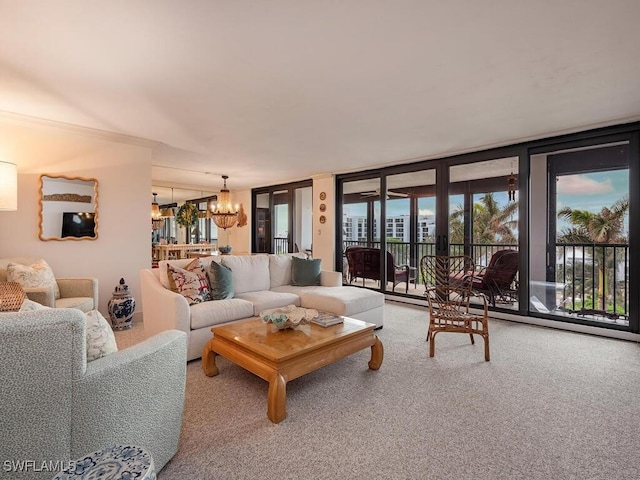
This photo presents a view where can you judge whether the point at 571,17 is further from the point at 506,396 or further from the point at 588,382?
the point at 588,382

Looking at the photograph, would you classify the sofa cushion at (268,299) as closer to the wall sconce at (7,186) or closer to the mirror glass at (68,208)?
the mirror glass at (68,208)

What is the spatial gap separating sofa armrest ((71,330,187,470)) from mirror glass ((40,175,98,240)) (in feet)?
10.1

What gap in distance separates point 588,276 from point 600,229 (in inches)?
27.9

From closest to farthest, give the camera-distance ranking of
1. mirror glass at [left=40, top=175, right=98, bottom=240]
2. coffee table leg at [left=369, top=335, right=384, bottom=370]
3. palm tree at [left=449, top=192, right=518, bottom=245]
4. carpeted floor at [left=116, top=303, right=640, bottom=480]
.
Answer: carpeted floor at [left=116, top=303, right=640, bottom=480] < coffee table leg at [left=369, top=335, right=384, bottom=370] < mirror glass at [left=40, top=175, right=98, bottom=240] < palm tree at [left=449, top=192, right=518, bottom=245]

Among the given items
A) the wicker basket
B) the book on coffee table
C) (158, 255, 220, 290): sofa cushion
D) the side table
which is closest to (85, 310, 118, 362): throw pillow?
the side table

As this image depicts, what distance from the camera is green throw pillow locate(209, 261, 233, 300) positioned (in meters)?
3.48

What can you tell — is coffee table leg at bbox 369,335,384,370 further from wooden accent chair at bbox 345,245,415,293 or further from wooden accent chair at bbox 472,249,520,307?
wooden accent chair at bbox 345,245,415,293

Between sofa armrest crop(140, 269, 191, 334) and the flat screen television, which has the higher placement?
the flat screen television

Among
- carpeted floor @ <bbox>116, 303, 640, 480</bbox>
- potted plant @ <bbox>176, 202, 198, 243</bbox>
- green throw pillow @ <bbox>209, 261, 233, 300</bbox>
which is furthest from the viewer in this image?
potted plant @ <bbox>176, 202, 198, 243</bbox>

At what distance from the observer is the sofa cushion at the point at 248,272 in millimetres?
3980

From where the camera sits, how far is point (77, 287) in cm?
356

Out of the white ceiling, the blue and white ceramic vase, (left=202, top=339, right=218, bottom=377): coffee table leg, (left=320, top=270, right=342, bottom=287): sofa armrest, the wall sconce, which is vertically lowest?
(left=202, top=339, right=218, bottom=377): coffee table leg

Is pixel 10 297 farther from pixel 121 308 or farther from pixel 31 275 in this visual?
pixel 121 308

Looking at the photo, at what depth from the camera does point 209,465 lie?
5.36 ft
